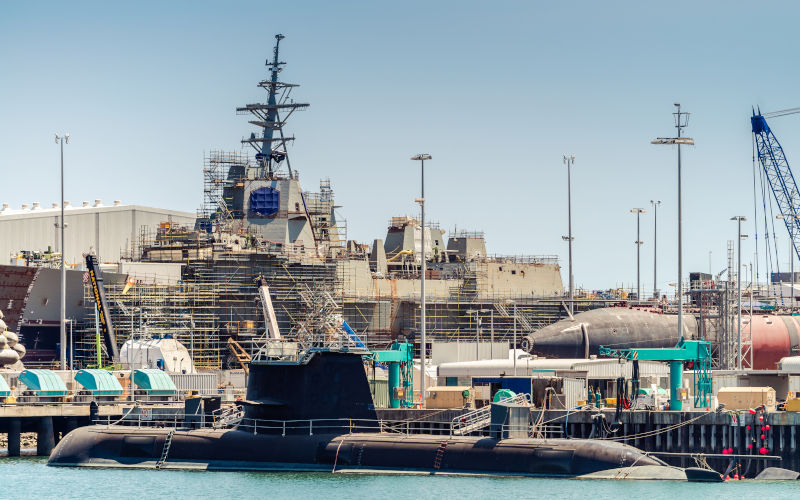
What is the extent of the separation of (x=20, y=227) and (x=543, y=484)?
75069mm

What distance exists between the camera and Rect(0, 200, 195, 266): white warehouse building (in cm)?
10862

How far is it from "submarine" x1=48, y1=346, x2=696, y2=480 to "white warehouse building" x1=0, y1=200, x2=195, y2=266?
5726 centimetres

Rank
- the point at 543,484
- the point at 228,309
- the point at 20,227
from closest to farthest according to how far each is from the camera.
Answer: the point at 543,484
the point at 228,309
the point at 20,227

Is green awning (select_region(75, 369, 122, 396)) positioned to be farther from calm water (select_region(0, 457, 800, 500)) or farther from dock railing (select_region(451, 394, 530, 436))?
dock railing (select_region(451, 394, 530, 436))

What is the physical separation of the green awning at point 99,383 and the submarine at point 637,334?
1005 inches

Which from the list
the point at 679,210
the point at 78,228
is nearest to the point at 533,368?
the point at 679,210

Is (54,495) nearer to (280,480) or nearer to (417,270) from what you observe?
(280,480)

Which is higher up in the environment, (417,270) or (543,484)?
(417,270)

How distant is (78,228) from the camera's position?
366ft


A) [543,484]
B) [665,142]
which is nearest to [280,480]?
[543,484]

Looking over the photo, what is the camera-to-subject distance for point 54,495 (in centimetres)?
4500

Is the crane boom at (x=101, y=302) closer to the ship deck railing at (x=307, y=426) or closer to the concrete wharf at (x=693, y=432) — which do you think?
the ship deck railing at (x=307, y=426)

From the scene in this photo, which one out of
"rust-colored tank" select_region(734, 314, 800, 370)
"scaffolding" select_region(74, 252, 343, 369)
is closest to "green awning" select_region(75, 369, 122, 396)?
"scaffolding" select_region(74, 252, 343, 369)

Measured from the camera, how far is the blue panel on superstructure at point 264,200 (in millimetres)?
98062
